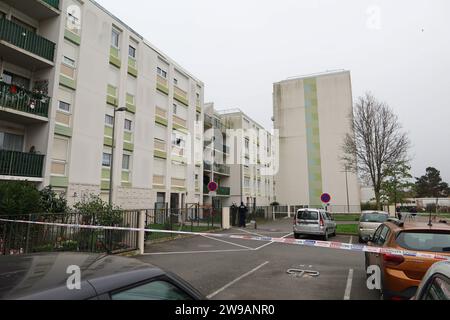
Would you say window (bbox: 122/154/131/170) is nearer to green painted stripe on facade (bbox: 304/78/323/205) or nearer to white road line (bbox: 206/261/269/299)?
white road line (bbox: 206/261/269/299)

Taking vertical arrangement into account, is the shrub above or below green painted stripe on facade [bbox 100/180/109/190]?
below

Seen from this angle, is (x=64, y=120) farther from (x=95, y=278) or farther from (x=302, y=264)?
(x=95, y=278)

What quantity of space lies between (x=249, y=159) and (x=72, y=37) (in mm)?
33824

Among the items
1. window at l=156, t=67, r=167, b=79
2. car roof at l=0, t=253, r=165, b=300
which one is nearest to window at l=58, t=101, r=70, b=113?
window at l=156, t=67, r=167, b=79

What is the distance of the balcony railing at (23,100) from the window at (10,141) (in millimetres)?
1971

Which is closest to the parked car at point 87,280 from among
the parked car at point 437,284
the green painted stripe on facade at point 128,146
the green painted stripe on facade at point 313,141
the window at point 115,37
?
the parked car at point 437,284

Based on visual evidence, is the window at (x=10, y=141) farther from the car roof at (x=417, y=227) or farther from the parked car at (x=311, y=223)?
the car roof at (x=417, y=227)

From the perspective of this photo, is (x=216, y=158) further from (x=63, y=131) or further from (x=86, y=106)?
(x=63, y=131)

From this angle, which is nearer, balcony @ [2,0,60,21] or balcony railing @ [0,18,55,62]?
balcony railing @ [0,18,55,62]

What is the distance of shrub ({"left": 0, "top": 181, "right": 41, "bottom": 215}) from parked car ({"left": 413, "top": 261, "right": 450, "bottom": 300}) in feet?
35.4

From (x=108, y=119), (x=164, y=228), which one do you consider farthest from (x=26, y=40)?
(x=164, y=228)

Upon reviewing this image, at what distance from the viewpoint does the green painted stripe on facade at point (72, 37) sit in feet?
60.1

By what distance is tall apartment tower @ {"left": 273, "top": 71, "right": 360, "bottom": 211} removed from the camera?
1939 inches

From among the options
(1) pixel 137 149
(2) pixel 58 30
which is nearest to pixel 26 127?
(2) pixel 58 30
